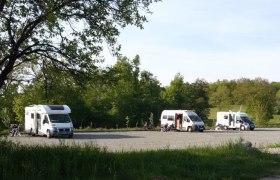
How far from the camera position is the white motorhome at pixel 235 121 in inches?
2092

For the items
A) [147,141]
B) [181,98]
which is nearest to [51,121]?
[147,141]

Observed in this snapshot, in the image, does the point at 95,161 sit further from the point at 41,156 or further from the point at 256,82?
the point at 256,82

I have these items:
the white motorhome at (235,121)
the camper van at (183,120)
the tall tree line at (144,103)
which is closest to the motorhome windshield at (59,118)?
the tall tree line at (144,103)

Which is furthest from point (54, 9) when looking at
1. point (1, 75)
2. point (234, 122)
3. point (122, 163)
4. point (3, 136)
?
point (234, 122)

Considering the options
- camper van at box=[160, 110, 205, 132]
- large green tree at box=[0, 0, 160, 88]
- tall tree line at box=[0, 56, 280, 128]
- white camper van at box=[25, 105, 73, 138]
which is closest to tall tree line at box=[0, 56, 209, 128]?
tall tree line at box=[0, 56, 280, 128]

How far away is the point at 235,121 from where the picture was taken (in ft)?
179

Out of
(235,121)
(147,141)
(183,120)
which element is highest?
(183,120)

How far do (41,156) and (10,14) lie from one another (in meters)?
4.59

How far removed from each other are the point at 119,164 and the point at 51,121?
23.2 metres

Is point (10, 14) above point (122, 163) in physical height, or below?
above

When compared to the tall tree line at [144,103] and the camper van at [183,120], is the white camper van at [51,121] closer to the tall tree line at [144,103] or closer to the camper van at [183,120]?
the tall tree line at [144,103]

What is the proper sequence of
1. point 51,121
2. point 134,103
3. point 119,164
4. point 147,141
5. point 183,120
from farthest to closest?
point 134,103
point 183,120
point 51,121
point 147,141
point 119,164

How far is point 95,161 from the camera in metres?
12.1

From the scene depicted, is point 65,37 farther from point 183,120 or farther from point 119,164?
point 183,120
